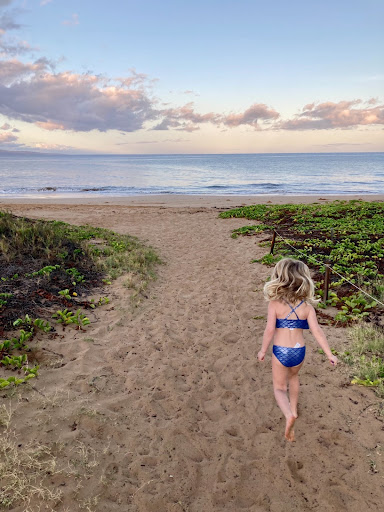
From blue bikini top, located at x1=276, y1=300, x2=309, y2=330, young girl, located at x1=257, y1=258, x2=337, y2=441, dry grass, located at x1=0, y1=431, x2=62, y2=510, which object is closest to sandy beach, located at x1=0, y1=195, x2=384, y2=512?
dry grass, located at x1=0, y1=431, x2=62, y2=510

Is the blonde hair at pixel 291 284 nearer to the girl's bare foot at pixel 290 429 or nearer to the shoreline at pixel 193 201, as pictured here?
the girl's bare foot at pixel 290 429

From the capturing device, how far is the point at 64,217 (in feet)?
68.1

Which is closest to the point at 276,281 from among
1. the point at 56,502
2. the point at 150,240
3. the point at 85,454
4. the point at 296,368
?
the point at 296,368

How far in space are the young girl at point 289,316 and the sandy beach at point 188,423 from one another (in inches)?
26.3

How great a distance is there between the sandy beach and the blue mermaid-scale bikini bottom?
945 millimetres

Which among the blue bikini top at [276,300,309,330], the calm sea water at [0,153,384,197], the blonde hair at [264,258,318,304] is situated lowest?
the blue bikini top at [276,300,309,330]

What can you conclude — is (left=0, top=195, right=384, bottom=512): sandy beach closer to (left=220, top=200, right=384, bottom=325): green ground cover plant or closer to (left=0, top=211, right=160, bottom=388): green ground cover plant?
(left=0, top=211, right=160, bottom=388): green ground cover plant

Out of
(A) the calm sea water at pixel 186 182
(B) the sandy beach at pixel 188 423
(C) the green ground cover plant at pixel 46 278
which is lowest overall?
(B) the sandy beach at pixel 188 423

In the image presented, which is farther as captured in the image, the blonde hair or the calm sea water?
the calm sea water

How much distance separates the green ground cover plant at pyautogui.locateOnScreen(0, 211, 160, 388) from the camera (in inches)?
226

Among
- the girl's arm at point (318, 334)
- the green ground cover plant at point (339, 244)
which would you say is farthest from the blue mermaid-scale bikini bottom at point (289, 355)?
the green ground cover plant at point (339, 244)

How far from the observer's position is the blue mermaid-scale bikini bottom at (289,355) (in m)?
3.91

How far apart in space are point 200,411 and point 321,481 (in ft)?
5.37

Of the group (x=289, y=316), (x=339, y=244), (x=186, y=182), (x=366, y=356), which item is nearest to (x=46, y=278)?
(x=289, y=316)
